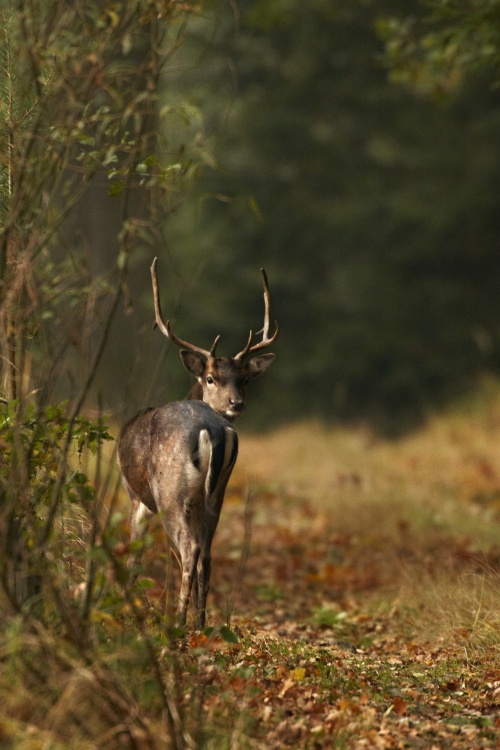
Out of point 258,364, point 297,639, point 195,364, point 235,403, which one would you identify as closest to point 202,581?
point 297,639

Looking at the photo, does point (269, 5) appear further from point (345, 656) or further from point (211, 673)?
point (211, 673)

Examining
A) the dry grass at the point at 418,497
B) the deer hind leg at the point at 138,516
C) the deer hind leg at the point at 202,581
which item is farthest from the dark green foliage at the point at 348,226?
the deer hind leg at the point at 202,581

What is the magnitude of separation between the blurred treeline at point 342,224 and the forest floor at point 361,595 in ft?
10.6

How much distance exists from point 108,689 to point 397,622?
4236mm

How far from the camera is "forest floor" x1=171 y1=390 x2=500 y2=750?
5172mm

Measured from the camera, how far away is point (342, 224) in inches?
814

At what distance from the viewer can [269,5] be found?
13031mm

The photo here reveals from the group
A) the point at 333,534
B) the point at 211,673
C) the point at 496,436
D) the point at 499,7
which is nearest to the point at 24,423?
the point at 211,673

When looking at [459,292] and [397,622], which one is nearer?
[397,622]

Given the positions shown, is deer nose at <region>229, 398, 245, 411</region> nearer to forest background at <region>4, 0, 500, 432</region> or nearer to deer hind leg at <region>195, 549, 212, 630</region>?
deer hind leg at <region>195, 549, 212, 630</region>

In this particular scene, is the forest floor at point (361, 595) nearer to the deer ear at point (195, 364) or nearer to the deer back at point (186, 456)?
the deer back at point (186, 456)

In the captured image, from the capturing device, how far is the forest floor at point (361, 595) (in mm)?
5172

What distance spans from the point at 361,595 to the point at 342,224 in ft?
40.6

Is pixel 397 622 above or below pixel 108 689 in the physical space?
above
